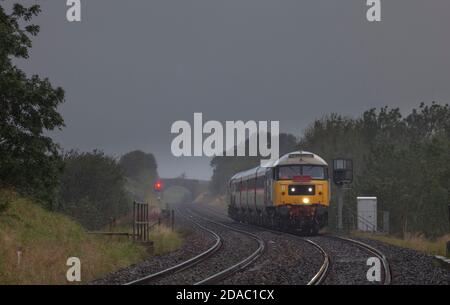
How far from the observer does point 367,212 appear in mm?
37594

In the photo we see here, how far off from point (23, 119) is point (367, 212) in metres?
20.8

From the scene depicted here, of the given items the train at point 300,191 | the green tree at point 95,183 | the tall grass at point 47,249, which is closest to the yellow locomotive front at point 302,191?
the train at point 300,191

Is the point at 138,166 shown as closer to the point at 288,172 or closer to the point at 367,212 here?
the point at 367,212

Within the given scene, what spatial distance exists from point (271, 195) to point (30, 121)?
14447 millimetres

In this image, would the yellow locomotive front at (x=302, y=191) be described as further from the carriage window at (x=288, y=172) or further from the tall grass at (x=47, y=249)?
the tall grass at (x=47, y=249)

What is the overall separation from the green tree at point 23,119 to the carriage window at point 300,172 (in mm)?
12139

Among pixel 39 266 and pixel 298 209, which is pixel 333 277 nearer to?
pixel 39 266

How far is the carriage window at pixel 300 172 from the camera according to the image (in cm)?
3297

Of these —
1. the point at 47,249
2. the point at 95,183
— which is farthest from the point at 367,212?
the point at 47,249

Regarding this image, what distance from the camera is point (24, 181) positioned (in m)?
22.8

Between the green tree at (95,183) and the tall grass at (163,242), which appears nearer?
the tall grass at (163,242)
